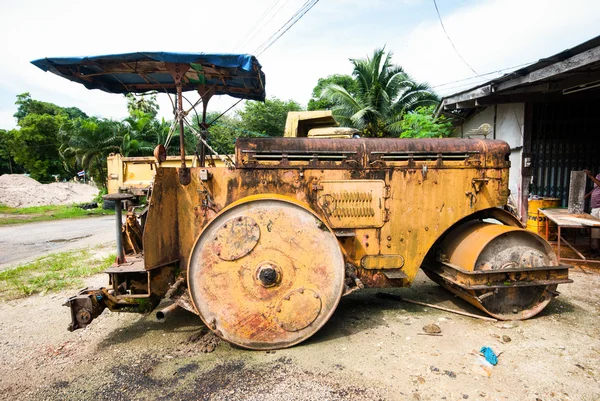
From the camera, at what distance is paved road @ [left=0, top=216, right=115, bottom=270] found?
8852 mm

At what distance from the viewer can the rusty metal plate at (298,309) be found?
11.9 feet

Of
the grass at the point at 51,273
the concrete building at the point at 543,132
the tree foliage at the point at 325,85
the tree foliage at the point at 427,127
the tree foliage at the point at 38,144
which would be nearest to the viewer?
the grass at the point at 51,273

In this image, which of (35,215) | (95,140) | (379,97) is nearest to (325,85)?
(379,97)

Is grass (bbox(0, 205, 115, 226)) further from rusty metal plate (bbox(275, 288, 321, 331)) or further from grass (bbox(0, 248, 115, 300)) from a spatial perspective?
rusty metal plate (bbox(275, 288, 321, 331))

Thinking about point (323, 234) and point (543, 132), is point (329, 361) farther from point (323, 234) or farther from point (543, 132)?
point (543, 132)

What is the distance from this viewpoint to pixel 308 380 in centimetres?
314

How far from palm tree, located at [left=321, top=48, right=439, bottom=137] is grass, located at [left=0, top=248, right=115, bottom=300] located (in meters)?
13.7

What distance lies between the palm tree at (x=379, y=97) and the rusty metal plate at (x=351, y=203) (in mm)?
14312

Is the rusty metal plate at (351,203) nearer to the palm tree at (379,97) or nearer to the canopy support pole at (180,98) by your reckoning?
the canopy support pole at (180,98)

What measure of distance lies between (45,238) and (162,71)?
9591 millimetres

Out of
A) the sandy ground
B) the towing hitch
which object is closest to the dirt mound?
the sandy ground

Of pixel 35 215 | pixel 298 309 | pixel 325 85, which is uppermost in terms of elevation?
pixel 325 85

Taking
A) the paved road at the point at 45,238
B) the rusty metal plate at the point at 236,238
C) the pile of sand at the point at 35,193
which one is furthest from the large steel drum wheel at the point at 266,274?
the pile of sand at the point at 35,193

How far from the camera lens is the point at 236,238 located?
3.66 meters
